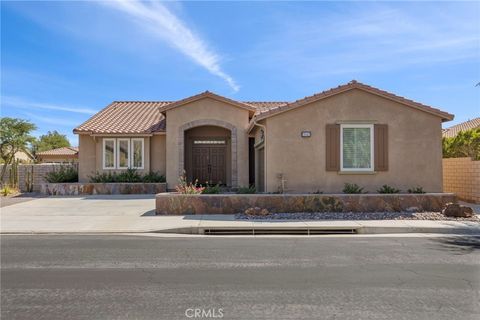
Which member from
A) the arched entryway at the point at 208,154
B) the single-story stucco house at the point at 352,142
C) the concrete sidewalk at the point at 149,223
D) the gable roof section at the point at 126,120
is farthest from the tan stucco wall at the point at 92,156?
the single-story stucco house at the point at 352,142

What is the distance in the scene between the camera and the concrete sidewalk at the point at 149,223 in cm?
1063

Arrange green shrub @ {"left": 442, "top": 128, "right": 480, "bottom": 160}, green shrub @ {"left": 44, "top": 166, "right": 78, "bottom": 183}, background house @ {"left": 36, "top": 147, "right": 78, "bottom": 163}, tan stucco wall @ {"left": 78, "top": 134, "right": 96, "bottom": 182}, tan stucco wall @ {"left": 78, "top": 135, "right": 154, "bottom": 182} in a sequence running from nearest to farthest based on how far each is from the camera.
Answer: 1. green shrub @ {"left": 442, "top": 128, "right": 480, "bottom": 160}
2. green shrub @ {"left": 44, "top": 166, "right": 78, "bottom": 183}
3. tan stucco wall @ {"left": 78, "top": 135, "right": 154, "bottom": 182}
4. tan stucco wall @ {"left": 78, "top": 134, "right": 96, "bottom": 182}
5. background house @ {"left": 36, "top": 147, "right": 78, "bottom": 163}

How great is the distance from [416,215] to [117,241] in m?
8.67

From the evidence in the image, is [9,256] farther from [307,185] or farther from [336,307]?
[307,185]

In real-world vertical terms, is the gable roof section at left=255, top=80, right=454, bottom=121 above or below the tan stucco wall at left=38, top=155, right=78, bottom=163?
above

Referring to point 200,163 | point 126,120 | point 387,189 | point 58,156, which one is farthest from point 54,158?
point 387,189

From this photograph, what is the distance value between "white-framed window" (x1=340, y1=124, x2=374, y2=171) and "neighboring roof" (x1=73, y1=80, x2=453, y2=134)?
1.37m

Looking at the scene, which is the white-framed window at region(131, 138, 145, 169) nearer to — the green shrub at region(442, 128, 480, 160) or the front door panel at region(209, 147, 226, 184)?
the front door panel at region(209, 147, 226, 184)

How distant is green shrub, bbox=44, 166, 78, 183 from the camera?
828 inches

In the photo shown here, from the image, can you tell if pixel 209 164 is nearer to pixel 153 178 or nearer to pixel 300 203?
pixel 153 178

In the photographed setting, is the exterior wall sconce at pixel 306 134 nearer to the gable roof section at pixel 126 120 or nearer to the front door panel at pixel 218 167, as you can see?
the front door panel at pixel 218 167

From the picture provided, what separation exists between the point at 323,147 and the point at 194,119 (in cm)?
777

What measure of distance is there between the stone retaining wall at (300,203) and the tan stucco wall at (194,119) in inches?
282

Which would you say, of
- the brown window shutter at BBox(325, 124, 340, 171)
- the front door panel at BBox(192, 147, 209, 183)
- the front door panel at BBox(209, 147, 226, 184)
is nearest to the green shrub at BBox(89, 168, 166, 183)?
the front door panel at BBox(192, 147, 209, 183)
